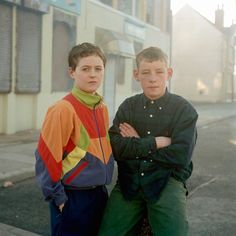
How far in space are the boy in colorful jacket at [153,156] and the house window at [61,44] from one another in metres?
11.4

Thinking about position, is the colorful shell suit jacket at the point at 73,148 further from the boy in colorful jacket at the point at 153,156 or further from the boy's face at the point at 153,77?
the boy's face at the point at 153,77

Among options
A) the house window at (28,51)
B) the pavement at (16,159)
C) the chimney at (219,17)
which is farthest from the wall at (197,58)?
the pavement at (16,159)

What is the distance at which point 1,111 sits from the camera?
11820 mm

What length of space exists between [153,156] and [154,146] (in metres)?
0.07

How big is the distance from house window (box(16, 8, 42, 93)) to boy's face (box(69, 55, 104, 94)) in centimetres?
974

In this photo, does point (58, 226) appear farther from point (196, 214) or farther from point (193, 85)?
point (193, 85)

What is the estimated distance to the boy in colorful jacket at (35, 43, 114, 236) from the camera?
2.52 meters

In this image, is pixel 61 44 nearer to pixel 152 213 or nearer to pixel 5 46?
pixel 5 46

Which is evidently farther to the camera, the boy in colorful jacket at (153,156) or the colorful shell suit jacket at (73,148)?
the boy in colorful jacket at (153,156)

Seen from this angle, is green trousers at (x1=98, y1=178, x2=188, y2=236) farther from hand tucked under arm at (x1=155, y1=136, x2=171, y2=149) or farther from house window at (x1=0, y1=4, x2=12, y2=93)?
house window at (x1=0, y1=4, x2=12, y2=93)

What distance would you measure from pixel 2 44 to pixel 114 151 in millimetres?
9489

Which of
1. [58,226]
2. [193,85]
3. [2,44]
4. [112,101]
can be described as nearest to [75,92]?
[58,226]

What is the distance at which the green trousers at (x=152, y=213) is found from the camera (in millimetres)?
2611

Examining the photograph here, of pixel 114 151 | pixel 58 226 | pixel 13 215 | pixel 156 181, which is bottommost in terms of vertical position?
pixel 13 215
